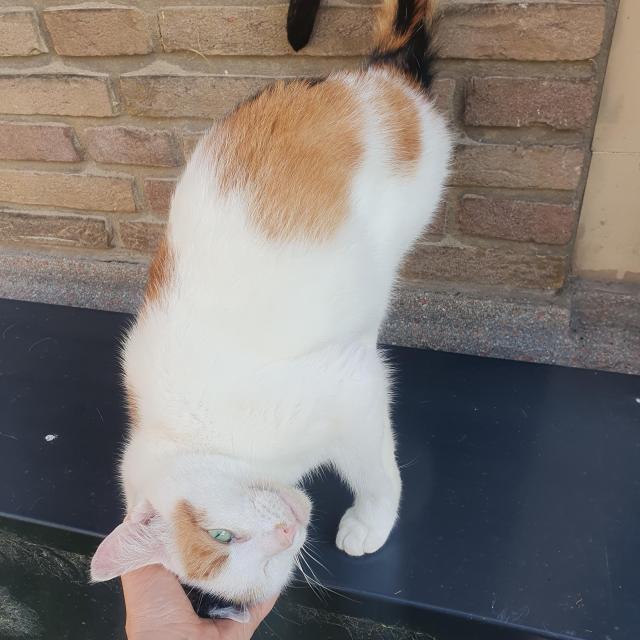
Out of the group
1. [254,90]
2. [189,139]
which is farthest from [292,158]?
[189,139]

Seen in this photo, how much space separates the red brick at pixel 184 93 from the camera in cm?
120

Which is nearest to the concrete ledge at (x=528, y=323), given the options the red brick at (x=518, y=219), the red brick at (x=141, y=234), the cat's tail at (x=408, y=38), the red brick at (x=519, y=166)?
the red brick at (x=518, y=219)

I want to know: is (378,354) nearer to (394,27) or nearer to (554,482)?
(554,482)

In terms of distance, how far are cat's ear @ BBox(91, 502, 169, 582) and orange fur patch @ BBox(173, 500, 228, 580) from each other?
26 mm

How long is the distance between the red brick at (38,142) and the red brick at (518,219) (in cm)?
91

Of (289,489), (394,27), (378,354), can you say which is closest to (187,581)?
(289,489)

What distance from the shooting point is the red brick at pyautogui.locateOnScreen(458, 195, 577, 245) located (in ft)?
3.90

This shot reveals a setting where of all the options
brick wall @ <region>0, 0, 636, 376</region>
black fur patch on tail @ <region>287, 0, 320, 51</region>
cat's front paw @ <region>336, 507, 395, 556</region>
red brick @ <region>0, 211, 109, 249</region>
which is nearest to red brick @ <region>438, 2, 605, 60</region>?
brick wall @ <region>0, 0, 636, 376</region>

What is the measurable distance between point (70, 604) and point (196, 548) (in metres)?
0.60

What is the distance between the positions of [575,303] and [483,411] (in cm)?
35

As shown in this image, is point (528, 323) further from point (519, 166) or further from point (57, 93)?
point (57, 93)

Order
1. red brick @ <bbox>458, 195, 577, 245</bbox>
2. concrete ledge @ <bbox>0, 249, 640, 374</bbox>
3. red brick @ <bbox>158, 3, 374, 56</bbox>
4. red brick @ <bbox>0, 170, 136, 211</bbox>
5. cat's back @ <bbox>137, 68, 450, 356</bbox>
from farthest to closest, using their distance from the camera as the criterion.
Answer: red brick @ <bbox>0, 170, 136, 211</bbox>, concrete ledge @ <bbox>0, 249, 640, 374</bbox>, red brick @ <bbox>458, 195, 577, 245</bbox>, red brick @ <bbox>158, 3, 374, 56</bbox>, cat's back @ <bbox>137, 68, 450, 356</bbox>

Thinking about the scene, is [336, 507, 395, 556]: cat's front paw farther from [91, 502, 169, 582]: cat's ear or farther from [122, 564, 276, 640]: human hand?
[91, 502, 169, 582]: cat's ear

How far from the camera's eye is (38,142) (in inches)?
54.6
